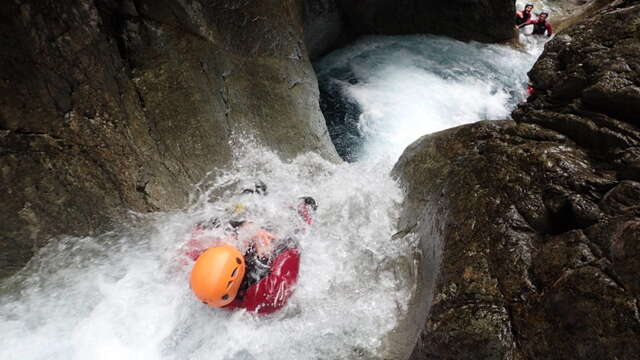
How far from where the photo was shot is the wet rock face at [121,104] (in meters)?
4.13

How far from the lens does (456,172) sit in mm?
4398

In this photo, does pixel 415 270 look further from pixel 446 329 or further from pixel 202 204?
pixel 202 204

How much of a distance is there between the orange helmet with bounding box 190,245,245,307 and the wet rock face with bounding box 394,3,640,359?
2035 millimetres

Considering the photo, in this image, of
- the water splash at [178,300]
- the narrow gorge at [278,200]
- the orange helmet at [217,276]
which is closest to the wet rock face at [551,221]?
the narrow gorge at [278,200]

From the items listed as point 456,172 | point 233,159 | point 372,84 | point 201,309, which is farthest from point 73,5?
point 372,84

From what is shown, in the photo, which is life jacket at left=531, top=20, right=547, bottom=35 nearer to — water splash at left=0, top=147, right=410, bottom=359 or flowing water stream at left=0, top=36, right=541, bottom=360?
flowing water stream at left=0, top=36, right=541, bottom=360

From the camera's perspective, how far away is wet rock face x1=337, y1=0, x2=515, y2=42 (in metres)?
12.1

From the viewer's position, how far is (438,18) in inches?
493

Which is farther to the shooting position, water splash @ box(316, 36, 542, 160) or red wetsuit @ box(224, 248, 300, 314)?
water splash @ box(316, 36, 542, 160)

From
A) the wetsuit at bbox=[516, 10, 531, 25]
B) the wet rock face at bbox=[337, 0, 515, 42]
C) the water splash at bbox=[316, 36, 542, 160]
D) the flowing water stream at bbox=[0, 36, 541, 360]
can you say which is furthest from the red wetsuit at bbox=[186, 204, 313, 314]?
the wetsuit at bbox=[516, 10, 531, 25]

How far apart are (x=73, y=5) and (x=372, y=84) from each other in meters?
7.61

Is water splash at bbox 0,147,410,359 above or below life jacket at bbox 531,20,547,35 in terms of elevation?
above

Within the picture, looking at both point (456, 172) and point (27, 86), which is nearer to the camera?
point (27, 86)

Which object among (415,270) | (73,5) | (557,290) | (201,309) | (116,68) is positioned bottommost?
(201,309)
